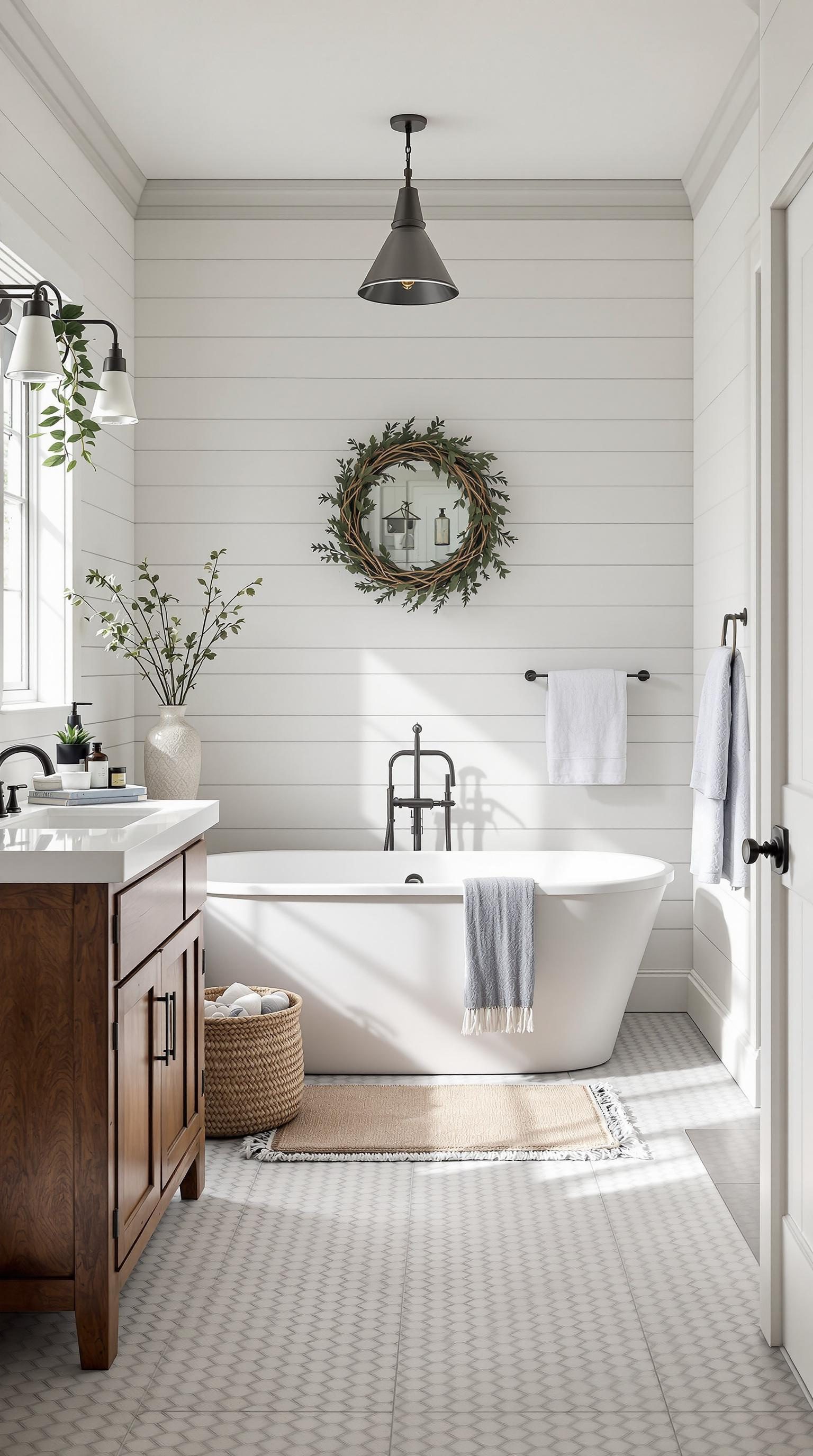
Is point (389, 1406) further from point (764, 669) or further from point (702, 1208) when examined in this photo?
point (764, 669)

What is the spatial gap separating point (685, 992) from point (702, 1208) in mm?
1660

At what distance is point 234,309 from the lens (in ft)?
14.0

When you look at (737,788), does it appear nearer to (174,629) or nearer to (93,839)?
(174,629)

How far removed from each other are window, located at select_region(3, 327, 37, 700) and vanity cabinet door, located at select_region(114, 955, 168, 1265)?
134cm

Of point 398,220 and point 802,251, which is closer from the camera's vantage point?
point 802,251

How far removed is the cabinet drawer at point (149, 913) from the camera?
201 centimetres

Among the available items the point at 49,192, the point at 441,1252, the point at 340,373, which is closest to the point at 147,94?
the point at 49,192

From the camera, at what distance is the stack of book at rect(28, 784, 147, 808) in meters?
2.80

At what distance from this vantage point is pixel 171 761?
385cm

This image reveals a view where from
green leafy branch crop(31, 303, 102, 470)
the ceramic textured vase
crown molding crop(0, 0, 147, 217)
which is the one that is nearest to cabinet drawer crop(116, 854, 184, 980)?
green leafy branch crop(31, 303, 102, 470)

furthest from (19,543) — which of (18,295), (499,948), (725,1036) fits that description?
(725,1036)

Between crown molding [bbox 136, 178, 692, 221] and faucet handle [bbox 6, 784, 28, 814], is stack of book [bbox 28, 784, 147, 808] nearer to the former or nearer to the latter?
faucet handle [bbox 6, 784, 28, 814]

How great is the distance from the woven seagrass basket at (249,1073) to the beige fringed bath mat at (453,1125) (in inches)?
2.5

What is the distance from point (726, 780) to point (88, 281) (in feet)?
8.13
